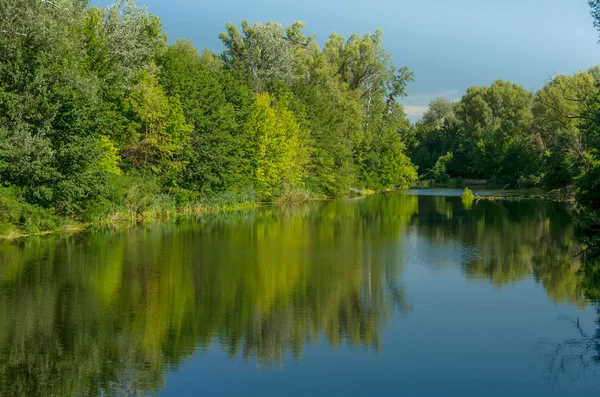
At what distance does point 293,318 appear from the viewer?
17141 millimetres

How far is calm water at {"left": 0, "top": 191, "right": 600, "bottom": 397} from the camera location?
12.7 metres

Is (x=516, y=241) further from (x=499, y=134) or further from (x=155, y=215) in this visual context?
(x=499, y=134)

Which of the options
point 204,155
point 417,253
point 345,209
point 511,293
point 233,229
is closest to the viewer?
point 511,293

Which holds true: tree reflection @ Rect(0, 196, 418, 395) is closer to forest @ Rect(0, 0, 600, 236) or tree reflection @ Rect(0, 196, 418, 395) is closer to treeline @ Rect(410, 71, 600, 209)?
forest @ Rect(0, 0, 600, 236)

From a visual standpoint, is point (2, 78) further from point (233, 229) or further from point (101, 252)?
point (233, 229)

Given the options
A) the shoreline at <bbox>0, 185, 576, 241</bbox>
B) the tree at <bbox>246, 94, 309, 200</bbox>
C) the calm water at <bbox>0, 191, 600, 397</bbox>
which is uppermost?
the tree at <bbox>246, 94, 309, 200</bbox>

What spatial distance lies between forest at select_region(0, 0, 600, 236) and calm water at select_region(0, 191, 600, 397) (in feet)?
13.8

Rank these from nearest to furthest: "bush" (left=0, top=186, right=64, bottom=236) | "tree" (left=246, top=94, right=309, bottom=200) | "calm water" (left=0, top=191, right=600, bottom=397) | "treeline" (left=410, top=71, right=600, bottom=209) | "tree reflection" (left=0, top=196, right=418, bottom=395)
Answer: "calm water" (left=0, top=191, right=600, bottom=397) < "tree reflection" (left=0, top=196, right=418, bottom=395) < "bush" (left=0, top=186, right=64, bottom=236) < "tree" (left=246, top=94, right=309, bottom=200) < "treeline" (left=410, top=71, right=600, bottom=209)

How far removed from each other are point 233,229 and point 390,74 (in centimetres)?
5567

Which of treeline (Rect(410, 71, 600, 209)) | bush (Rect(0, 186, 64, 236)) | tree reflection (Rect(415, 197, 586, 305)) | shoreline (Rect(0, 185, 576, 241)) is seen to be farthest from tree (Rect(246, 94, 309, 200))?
treeline (Rect(410, 71, 600, 209))

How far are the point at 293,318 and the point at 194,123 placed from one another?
1357 inches

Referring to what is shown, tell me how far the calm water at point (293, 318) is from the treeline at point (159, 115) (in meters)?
4.08

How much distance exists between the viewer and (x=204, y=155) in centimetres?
5016

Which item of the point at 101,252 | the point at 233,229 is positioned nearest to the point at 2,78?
the point at 101,252
